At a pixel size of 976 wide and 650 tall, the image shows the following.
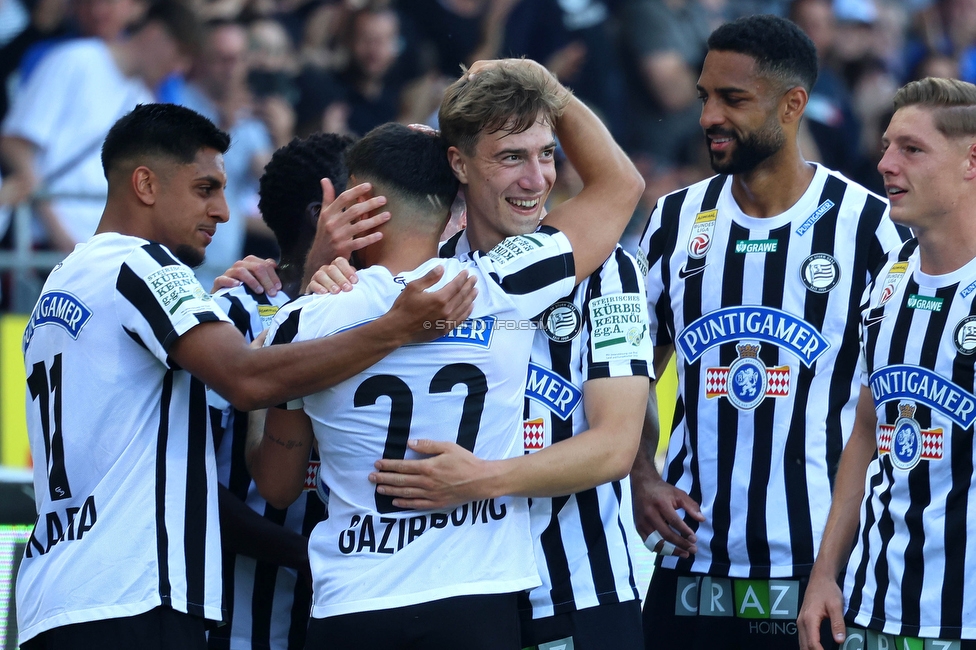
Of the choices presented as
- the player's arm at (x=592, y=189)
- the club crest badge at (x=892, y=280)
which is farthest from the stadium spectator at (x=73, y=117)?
the club crest badge at (x=892, y=280)

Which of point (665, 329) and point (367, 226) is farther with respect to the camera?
point (665, 329)

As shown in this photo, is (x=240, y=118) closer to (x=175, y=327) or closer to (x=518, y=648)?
(x=175, y=327)

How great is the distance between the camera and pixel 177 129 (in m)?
3.35

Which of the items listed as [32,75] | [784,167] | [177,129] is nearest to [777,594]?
[784,167]

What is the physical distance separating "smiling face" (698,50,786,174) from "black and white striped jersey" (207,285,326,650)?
5.12ft

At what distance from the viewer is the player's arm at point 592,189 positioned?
3.13 metres

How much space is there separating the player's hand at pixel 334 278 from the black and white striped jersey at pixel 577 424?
59 cm

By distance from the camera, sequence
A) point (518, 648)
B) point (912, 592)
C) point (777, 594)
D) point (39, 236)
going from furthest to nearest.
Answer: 1. point (39, 236)
2. point (777, 594)
3. point (912, 592)
4. point (518, 648)

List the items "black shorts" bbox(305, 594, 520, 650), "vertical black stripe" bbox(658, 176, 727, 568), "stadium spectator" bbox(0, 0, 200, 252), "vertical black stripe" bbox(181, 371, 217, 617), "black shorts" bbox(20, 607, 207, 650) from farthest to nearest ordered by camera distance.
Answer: "stadium spectator" bbox(0, 0, 200, 252) < "vertical black stripe" bbox(658, 176, 727, 568) < "vertical black stripe" bbox(181, 371, 217, 617) < "black shorts" bbox(20, 607, 207, 650) < "black shorts" bbox(305, 594, 520, 650)

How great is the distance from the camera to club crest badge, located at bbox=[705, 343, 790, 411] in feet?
12.1

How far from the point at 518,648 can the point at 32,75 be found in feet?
23.1

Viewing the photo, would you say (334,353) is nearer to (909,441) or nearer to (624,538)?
(624,538)

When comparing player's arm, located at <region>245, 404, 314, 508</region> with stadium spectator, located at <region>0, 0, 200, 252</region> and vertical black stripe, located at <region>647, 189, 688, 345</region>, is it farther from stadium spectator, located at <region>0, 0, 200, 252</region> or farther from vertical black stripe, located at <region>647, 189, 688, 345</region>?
stadium spectator, located at <region>0, 0, 200, 252</region>

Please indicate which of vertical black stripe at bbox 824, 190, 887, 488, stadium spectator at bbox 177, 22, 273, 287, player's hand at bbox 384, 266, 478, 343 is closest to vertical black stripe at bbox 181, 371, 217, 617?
player's hand at bbox 384, 266, 478, 343
